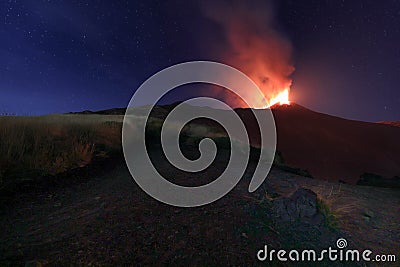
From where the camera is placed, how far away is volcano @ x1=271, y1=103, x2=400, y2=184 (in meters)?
9.46

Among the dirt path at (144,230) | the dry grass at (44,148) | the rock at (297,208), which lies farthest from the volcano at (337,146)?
the dry grass at (44,148)

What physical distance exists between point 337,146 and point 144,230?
12.5 meters

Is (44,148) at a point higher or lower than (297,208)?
higher

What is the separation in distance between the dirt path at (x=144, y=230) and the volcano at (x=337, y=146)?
6.06 meters

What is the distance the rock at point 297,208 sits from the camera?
9.82ft

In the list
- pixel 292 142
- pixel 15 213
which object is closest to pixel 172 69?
pixel 15 213

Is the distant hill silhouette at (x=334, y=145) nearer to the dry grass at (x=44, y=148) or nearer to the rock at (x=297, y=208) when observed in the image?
the rock at (x=297, y=208)

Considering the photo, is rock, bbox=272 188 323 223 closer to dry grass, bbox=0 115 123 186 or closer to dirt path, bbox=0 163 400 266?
dirt path, bbox=0 163 400 266

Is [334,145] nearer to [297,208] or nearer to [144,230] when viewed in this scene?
[297,208]

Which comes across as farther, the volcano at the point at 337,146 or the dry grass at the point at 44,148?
the volcano at the point at 337,146

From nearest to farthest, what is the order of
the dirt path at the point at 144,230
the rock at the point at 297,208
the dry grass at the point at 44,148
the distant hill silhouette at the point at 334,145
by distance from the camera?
1. the dirt path at the point at 144,230
2. the rock at the point at 297,208
3. the dry grass at the point at 44,148
4. the distant hill silhouette at the point at 334,145

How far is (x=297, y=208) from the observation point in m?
3.11

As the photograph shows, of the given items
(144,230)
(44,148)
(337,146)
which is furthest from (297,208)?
(337,146)

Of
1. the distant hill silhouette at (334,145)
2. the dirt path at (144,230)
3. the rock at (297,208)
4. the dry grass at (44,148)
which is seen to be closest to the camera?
the dirt path at (144,230)
